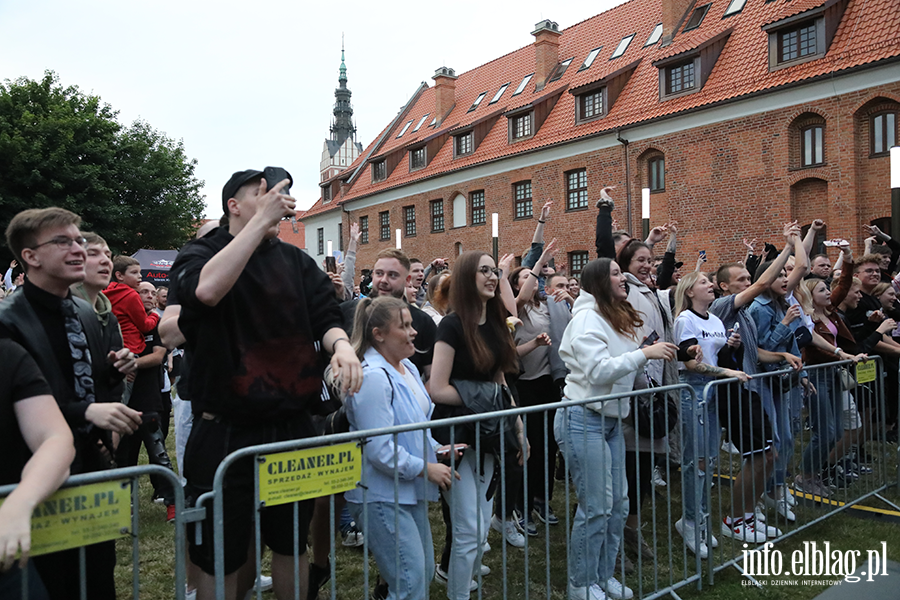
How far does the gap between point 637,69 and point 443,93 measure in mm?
12678

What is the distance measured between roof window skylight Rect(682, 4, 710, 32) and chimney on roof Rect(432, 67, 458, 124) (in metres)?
13.9

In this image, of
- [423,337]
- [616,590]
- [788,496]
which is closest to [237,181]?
[423,337]

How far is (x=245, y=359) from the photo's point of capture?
2.44 metres

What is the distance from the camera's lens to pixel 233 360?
2.45 metres

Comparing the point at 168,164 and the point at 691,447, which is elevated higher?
the point at 168,164

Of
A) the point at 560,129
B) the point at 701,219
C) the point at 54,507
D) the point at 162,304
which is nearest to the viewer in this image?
the point at 54,507

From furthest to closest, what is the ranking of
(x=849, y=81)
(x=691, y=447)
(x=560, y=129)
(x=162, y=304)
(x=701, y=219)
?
(x=560, y=129) → (x=701, y=219) → (x=849, y=81) → (x=162, y=304) → (x=691, y=447)

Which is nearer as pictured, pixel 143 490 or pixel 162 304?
pixel 143 490

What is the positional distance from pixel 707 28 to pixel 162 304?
20310 millimetres

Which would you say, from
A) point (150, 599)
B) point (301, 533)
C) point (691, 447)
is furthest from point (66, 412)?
point (691, 447)

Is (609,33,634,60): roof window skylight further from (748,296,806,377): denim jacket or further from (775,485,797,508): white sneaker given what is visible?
(775,485,797,508): white sneaker

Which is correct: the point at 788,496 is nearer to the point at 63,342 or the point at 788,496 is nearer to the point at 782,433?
the point at 782,433

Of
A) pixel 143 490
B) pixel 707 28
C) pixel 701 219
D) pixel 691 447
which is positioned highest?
pixel 707 28

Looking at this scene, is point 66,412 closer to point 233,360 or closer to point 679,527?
point 233,360
